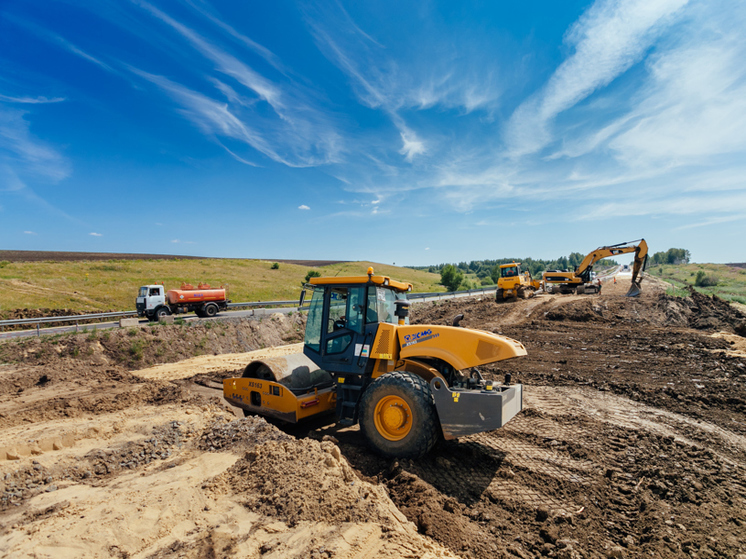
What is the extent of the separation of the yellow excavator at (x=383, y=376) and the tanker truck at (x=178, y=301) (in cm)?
1713

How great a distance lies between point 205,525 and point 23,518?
1975 mm

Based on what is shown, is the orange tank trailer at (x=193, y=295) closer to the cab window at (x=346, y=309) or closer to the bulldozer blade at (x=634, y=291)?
the cab window at (x=346, y=309)

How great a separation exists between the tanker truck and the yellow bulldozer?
750 inches

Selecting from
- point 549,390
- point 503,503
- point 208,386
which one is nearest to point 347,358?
point 503,503

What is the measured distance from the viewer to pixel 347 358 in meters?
5.93

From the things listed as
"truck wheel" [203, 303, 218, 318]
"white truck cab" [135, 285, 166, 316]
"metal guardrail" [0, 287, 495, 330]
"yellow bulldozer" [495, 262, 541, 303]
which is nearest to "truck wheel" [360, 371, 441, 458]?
"metal guardrail" [0, 287, 495, 330]

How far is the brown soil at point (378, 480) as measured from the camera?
3.41m

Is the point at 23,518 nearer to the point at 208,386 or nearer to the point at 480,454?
the point at 480,454

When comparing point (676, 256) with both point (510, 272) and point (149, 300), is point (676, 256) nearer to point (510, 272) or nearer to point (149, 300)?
point (510, 272)

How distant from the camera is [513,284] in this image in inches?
1025

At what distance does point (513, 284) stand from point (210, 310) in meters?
20.3

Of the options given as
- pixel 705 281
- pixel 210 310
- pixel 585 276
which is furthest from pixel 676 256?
pixel 210 310

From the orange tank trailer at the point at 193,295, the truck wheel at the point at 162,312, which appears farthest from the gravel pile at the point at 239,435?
the orange tank trailer at the point at 193,295

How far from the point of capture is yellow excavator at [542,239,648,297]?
24.5 metres
